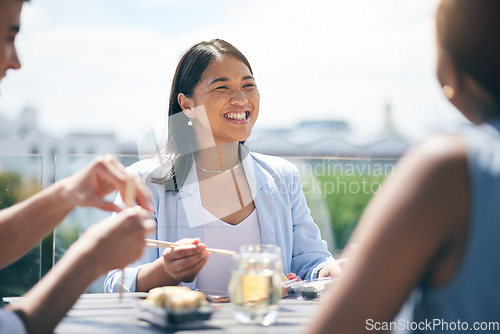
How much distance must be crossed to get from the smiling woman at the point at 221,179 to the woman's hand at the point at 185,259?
42 cm

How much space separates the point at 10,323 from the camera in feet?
3.16

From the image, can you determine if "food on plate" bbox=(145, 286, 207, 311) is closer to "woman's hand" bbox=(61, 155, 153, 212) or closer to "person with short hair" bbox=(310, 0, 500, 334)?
"woman's hand" bbox=(61, 155, 153, 212)

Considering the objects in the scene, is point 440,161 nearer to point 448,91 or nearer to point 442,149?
point 442,149

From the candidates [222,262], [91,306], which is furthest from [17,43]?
[222,262]

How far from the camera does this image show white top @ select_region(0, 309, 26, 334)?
0.96m

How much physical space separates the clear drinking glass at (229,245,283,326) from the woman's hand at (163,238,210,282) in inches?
13.2

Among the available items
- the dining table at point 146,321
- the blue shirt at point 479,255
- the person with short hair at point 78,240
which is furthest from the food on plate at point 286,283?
the blue shirt at point 479,255

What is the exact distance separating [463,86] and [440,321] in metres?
0.40

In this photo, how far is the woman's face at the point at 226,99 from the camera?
2.51 m

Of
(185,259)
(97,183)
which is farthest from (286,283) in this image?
(97,183)

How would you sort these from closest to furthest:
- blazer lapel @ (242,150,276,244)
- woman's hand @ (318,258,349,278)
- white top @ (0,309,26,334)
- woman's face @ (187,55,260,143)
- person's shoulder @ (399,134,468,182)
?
person's shoulder @ (399,134,468,182)
white top @ (0,309,26,334)
woman's hand @ (318,258,349,278)
blazer lapel @ (242,150,276,244)
woman's face @ (187,55,260,143)

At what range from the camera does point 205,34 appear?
266 cm

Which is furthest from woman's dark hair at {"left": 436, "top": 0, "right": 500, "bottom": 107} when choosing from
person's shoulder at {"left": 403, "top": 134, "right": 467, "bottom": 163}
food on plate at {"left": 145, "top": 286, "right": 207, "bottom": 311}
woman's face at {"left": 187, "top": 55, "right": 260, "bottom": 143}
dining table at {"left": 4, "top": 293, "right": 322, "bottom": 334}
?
woman's face at {"left": 187, "top": 55, "right": 260, "bottom": 143}

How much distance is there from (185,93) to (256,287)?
5.21 ft
